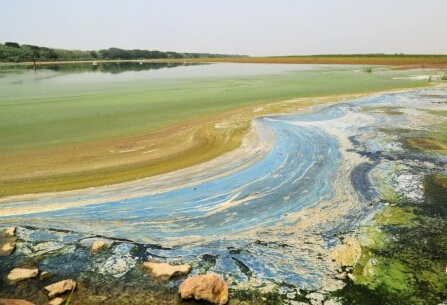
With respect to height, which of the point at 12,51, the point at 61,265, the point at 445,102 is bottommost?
the point at 61,265

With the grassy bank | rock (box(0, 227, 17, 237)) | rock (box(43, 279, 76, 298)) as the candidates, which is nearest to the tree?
rock (box(0, 227, 17, 237))

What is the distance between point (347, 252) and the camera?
3.72 m

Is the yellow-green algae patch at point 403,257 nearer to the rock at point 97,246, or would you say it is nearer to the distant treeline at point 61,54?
the rock at point 97,246

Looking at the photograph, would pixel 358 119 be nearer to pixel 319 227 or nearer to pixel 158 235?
pixel 319 227

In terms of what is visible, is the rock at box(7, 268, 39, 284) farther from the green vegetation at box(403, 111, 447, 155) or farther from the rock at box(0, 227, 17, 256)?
Answer: the green vegetation at box(403, 111, 447, 155)

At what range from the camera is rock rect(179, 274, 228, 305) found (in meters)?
2.93

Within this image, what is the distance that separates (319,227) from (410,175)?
2537mm

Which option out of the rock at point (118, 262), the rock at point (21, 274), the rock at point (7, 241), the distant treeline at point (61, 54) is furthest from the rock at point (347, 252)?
the distant treeline at point (61, 54)

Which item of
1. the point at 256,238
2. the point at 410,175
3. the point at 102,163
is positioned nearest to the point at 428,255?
the point at 256,238

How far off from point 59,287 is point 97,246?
77 cm

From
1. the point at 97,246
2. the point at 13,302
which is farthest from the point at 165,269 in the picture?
the point at 13,302

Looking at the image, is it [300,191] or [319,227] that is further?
[300,191]

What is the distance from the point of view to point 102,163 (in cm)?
655

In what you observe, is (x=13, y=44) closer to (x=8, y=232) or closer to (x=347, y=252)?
(x=8, y=232)
